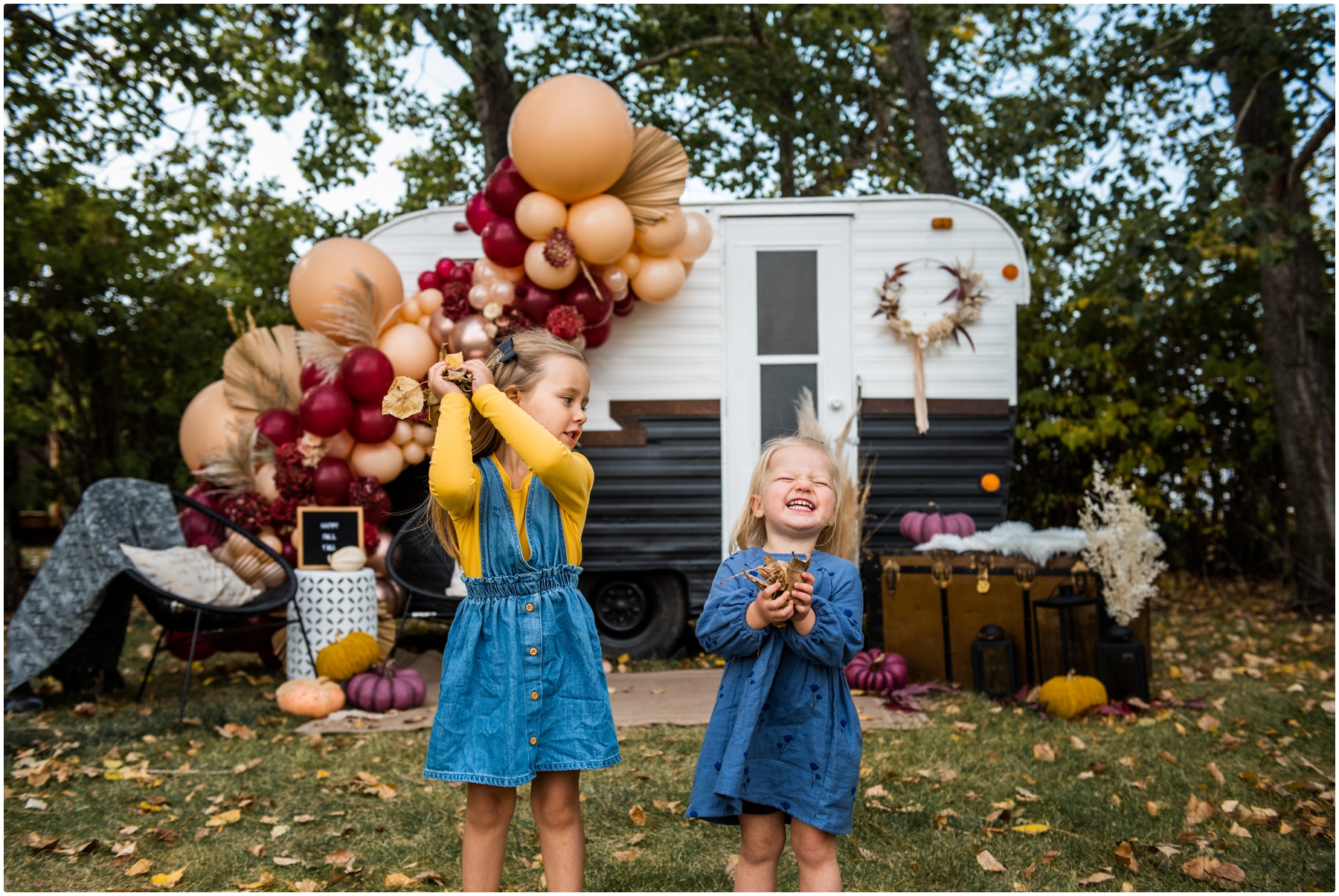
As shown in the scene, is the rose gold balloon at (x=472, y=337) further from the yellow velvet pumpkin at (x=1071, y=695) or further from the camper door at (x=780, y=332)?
the yellow velvet pumpkin at (x=1071, y=695)

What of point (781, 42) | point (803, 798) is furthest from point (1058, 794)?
point (781, 42)

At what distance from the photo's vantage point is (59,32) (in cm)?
745

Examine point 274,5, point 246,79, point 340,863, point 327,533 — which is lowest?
point 340,863

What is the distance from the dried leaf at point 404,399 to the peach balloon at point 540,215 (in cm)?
333

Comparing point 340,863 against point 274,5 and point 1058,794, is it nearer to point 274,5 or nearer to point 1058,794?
point 1058,794

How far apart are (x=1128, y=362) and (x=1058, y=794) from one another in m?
6.73

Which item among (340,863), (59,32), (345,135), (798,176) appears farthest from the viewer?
(798,176)

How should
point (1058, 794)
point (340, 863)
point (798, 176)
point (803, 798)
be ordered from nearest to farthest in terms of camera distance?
1. point (803, 798)
2. point (340, 863)
3. point (1058, 794)
4. point (798, 176)

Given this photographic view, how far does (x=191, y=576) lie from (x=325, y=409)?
1.13 meters

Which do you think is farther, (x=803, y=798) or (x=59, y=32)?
(x=59, y=32)

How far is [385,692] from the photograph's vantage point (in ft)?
16.2

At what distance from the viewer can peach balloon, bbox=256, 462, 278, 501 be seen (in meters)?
5.65

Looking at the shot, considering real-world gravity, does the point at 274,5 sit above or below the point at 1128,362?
above

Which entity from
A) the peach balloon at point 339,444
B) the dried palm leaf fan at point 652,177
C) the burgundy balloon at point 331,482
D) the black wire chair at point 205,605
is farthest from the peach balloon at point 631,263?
the black wire chair at point 205,605
